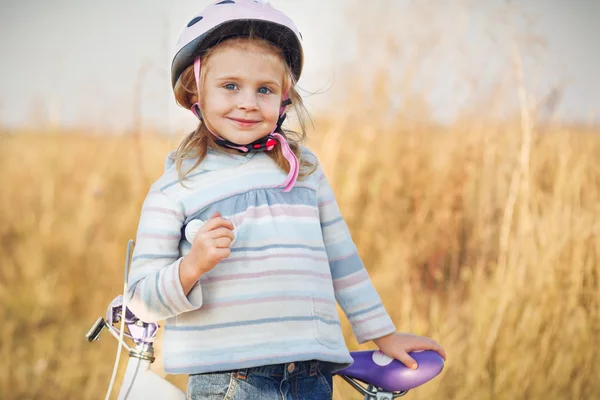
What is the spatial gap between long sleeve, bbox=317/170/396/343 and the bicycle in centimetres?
8

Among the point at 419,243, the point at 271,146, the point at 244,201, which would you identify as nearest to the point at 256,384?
the point at 244,201

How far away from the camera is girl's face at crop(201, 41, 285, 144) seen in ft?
6.56

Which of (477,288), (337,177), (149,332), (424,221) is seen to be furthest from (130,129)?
(149,332)

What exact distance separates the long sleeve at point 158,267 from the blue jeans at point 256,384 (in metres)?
0.21

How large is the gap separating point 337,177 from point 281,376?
7.16ft

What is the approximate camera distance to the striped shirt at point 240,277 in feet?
6.15

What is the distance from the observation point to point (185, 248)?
195 centimetres

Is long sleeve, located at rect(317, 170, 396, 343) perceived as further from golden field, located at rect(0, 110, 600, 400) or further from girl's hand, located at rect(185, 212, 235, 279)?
golden field, located at rect(0, 110, 600, 400)

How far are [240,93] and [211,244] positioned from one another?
48 centimetres

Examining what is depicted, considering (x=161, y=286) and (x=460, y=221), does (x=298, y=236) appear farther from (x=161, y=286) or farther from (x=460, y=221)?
(x=460, y=221)

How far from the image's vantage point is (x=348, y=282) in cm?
220

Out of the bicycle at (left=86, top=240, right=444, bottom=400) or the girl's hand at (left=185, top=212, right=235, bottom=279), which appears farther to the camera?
the bicycle at (left=86, top=240, right=444, bottom=400)

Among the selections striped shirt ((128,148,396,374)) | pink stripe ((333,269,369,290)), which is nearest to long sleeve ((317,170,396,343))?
pink stripe ((333,269,369,290))

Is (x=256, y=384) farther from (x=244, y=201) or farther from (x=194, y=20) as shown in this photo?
(x=194, y=20)
